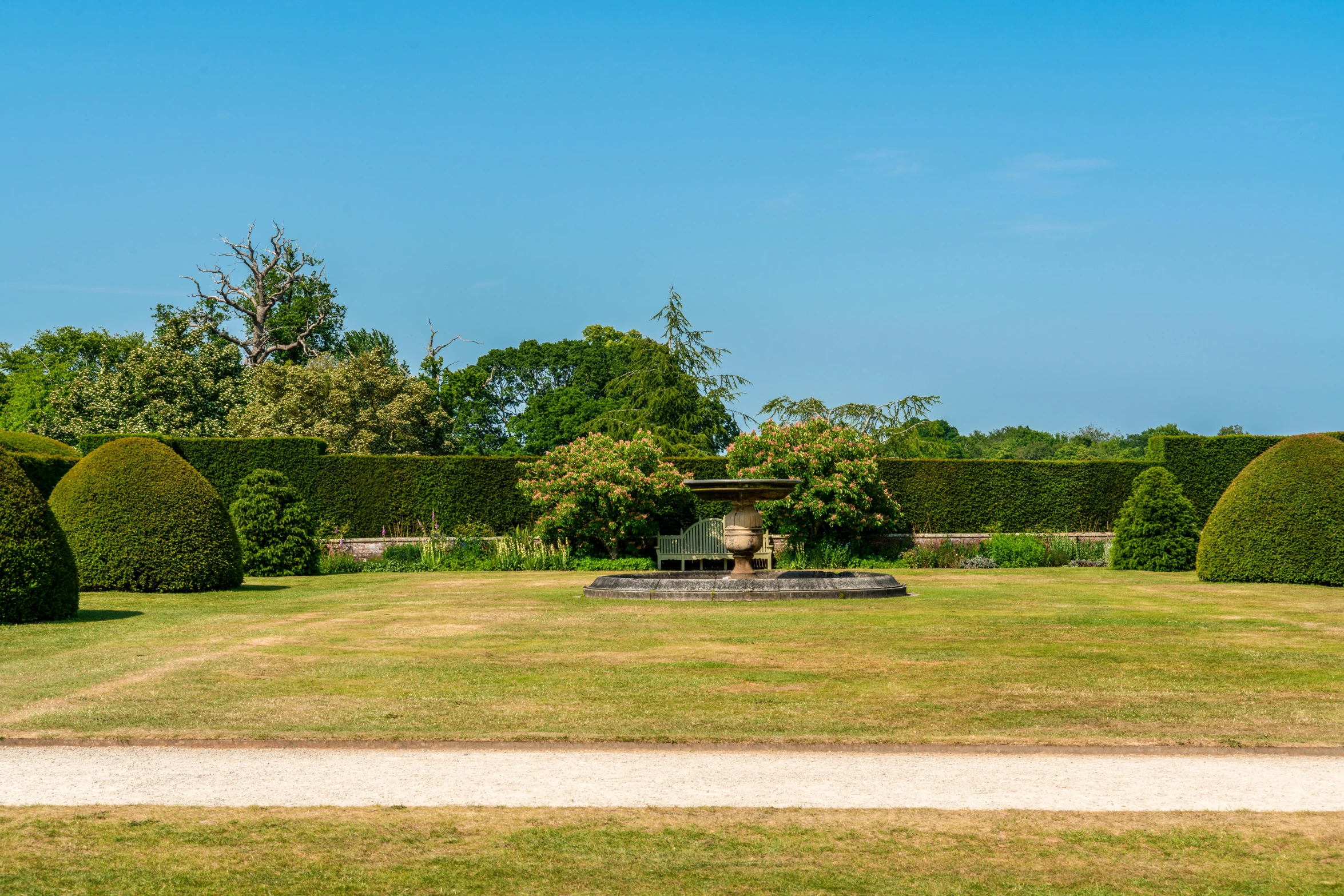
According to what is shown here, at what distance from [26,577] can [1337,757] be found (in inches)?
527

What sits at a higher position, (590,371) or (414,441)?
(590,371)

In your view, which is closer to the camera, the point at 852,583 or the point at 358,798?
the point at 358,798

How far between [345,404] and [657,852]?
121ft

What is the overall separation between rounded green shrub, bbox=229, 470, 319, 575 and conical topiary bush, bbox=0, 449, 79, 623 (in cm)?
829

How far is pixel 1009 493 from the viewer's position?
27.5 m

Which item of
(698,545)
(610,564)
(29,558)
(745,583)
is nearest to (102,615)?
(29,558)

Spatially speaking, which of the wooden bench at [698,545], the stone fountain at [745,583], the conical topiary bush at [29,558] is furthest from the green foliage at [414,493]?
the conical topiary bush at [29,558]

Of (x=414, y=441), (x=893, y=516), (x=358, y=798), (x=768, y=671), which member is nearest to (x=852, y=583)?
(x=768, y=671)

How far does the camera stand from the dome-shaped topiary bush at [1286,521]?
1933 centimetres

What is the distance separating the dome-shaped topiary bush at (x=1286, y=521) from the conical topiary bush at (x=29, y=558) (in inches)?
715

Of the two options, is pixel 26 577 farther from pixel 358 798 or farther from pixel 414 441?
pixel 414 441

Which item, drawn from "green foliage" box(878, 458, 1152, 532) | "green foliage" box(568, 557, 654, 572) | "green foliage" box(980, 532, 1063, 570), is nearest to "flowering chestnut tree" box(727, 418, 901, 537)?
"green foliage" box(878, 458, 1152, 532)

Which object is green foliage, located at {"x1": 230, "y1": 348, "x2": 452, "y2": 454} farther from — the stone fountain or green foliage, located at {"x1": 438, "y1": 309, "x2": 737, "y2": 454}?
the stone fountain

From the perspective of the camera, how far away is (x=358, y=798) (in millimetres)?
5684
